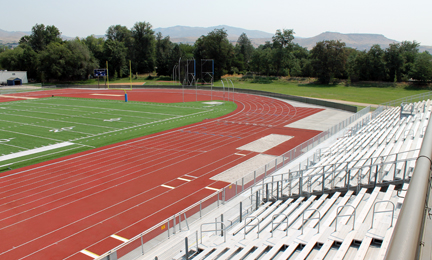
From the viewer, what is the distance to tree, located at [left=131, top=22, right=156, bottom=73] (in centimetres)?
10888

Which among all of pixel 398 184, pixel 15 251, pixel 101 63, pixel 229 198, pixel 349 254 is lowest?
pixel 15 251

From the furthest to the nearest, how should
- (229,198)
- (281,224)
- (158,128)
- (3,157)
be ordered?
(158,128)
(3,157)
(229,198)
(281,224)

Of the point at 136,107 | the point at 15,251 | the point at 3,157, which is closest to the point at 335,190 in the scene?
the point at 15,251

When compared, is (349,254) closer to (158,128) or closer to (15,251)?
(15,251)

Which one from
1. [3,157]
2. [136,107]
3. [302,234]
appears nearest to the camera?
[302,234]

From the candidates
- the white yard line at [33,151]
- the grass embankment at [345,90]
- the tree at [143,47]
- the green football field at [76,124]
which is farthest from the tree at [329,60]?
the white yard line at [33,151]

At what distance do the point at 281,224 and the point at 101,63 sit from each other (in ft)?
334

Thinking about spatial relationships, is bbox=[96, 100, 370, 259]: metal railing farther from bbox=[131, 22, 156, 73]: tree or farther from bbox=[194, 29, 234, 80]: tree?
bbox=[131, 22, 156, 73]: tree

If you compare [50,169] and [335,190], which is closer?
[335,190]

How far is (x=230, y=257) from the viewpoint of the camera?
338 inches

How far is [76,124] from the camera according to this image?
3228 cm

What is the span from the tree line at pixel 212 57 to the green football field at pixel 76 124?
4624 centimetres

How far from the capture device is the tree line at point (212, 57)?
78.8 metres

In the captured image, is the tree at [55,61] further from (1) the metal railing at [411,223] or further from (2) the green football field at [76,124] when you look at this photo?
(1) the metal railing at [411,223]
